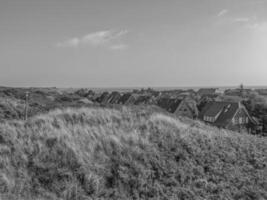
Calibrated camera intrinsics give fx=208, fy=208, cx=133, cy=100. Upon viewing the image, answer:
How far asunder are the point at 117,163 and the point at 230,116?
94.0 ft

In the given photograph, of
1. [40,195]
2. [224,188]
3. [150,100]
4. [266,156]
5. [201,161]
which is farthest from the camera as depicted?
[150,100]

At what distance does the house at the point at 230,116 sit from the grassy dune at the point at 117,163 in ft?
75.6

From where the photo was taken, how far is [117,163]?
6648mm

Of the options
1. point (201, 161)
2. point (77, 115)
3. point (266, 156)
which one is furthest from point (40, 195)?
point (266, 156)

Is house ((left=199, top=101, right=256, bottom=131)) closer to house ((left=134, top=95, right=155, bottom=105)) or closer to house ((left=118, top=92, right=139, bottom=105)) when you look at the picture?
house ((left=134, top=95, right=155, bottom=105))

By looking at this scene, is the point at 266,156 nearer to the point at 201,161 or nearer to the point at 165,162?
the point at 201,161

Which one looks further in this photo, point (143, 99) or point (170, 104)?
point (143, 99)

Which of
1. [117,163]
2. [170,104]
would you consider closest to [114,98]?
[170,104]

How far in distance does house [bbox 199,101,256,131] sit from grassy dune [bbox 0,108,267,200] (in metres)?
23.0

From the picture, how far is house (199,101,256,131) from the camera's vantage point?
30766 millimetres

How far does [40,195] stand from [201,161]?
17.9ft

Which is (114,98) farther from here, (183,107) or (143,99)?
(183,107)

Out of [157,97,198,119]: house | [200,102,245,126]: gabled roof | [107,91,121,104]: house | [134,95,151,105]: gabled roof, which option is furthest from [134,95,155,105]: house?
[200,102,245,126]: gabled roof

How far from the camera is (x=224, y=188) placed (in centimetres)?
630
